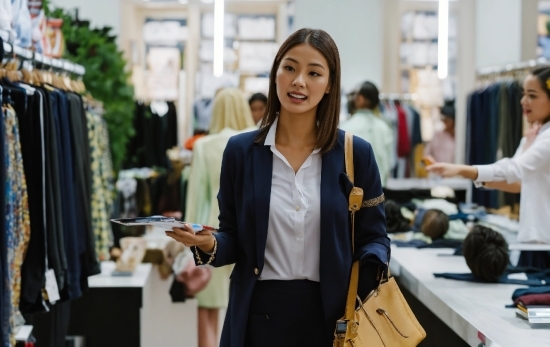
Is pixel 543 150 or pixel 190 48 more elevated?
pixel 190 48

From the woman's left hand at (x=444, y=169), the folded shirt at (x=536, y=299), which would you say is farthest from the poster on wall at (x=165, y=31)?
the folded shirt at (x=536, y=299)

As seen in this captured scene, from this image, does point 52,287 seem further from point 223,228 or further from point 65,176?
point 223,228

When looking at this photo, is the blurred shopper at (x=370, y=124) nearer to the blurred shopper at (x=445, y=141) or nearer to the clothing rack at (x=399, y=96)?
the blurred shopper at (x=445, y=141)

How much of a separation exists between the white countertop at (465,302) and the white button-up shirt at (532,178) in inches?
14.2

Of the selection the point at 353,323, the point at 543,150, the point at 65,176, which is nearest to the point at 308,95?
the point at 353,323

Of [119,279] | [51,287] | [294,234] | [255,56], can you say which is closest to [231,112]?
[119,279]

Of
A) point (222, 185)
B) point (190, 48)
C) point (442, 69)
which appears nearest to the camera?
point (222, 185)

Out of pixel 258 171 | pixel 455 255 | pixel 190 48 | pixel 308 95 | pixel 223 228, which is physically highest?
pixel 190 48

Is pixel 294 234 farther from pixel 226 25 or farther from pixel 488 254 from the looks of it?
pixel 226 25

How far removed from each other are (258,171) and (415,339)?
0.64m

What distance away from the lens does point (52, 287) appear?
138 inches

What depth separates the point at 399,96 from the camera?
10.3m

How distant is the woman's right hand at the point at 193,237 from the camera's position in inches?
87.3

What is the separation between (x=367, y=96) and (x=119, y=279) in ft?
9.61
